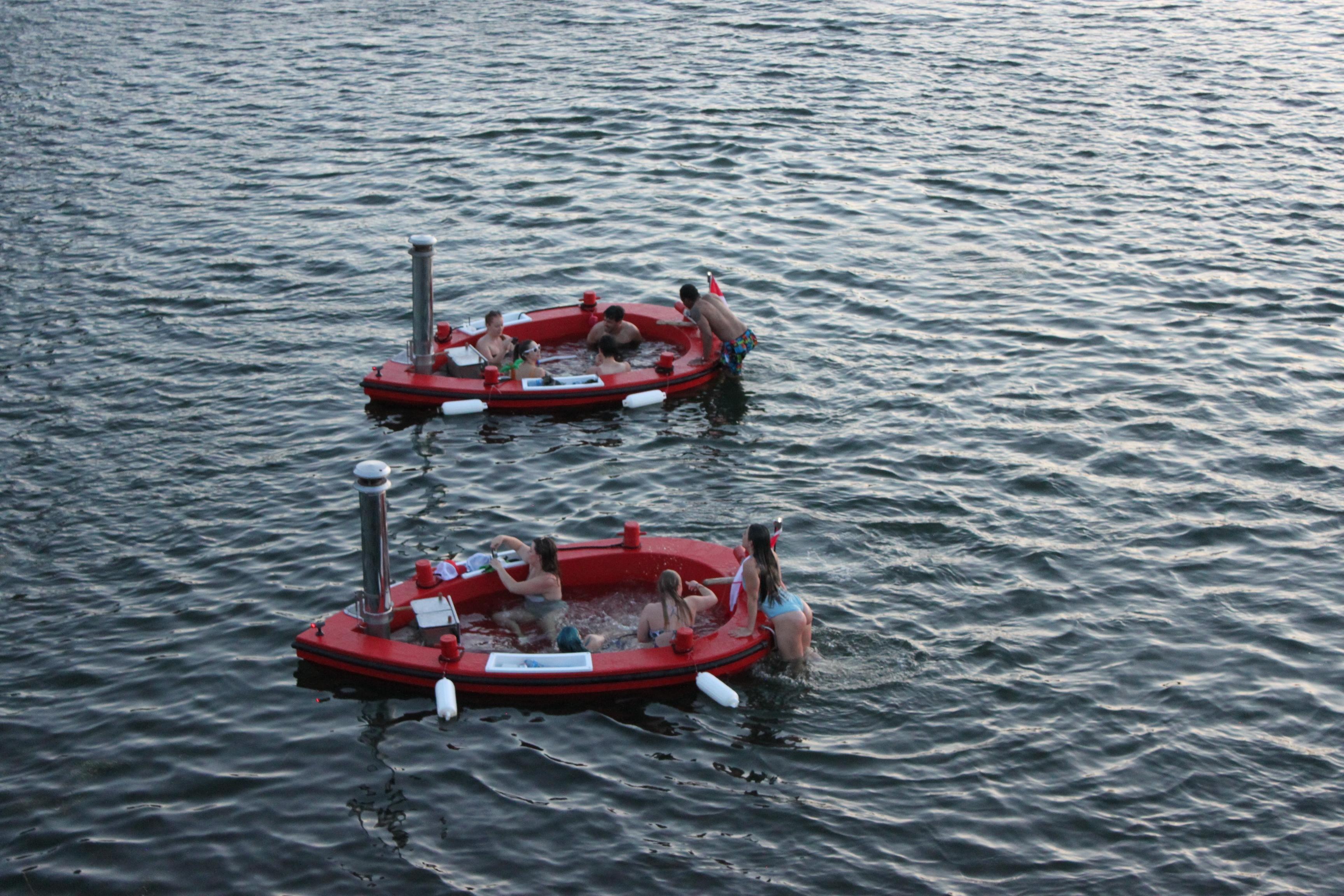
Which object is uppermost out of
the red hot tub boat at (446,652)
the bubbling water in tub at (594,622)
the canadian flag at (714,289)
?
the canadian flag at (714,289)

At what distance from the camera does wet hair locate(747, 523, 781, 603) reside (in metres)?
9.93

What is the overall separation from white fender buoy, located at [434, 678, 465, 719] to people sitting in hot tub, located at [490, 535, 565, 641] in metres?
1.06

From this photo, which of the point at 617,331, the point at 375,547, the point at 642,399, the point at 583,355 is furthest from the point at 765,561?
the point at 583,355

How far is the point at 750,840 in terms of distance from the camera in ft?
27.9

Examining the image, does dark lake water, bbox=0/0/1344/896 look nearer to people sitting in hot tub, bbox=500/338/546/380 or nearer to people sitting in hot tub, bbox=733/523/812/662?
people sitting in hot tub, bbox=733/523/812/662

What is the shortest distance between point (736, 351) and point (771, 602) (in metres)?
5.24

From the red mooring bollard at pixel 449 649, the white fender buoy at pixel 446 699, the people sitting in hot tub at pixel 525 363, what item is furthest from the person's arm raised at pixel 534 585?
the people sitting in hot tub at pixel 525 363

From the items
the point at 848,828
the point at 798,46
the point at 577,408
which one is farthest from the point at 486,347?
the point at 798,46

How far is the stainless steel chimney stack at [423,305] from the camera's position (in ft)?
44.7

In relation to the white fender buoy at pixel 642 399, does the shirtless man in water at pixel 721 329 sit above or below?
above

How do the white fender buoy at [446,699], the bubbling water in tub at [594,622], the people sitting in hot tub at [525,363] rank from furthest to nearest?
the people sitting in hot tub at [525,363] < the bubbling water in tub at [594,622] < the white fender buoy at [446,699]

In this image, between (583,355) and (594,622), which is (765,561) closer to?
(594,622)

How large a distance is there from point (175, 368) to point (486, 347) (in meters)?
3.59

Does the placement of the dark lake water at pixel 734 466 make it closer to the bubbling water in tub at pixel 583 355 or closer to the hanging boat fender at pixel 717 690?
the hanging boat fender at pixel 717 690
